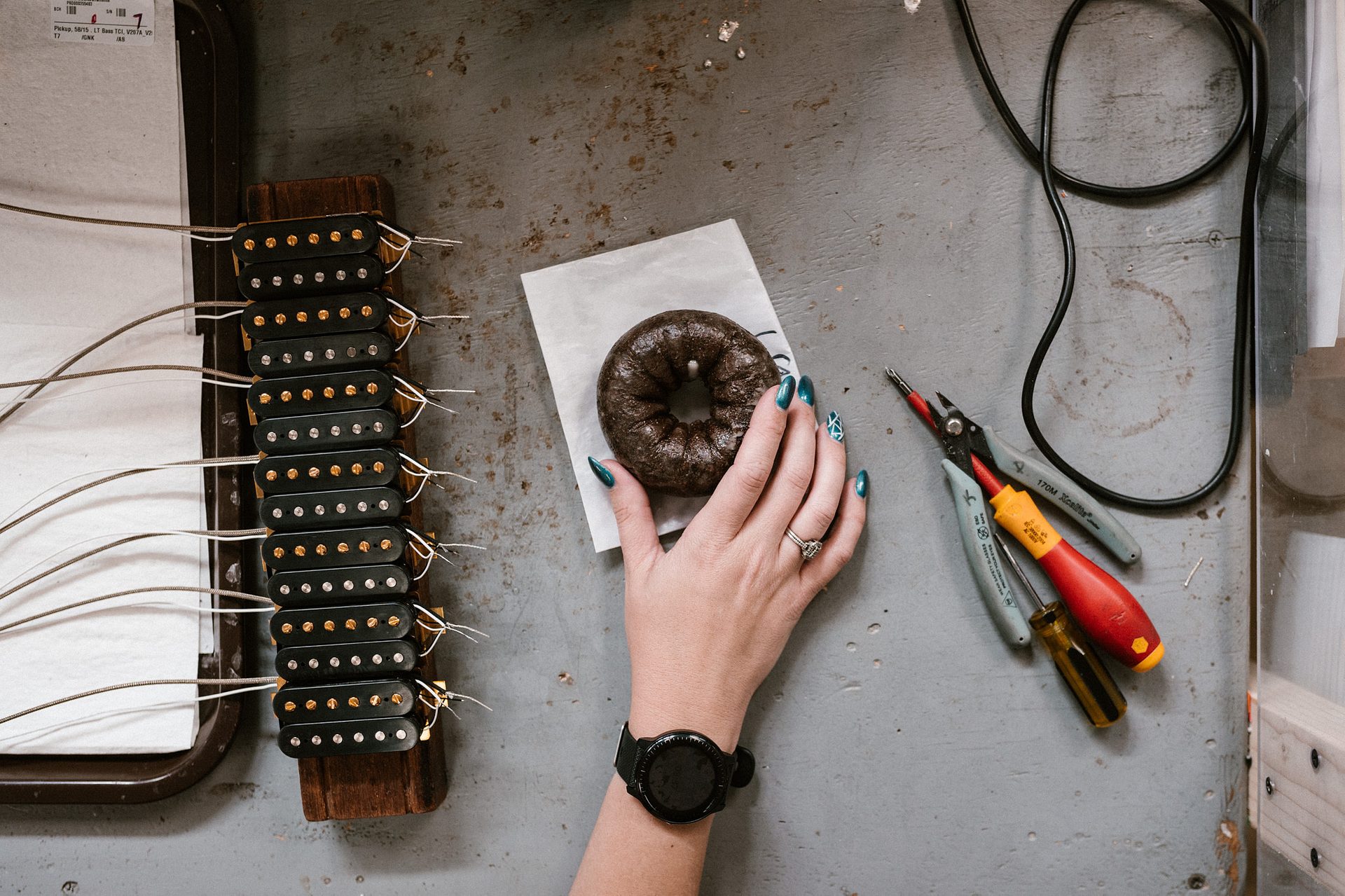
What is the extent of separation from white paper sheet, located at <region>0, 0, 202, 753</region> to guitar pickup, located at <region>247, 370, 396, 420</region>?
18 centimetres

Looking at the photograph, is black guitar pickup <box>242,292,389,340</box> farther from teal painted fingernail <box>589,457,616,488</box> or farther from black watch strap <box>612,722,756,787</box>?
black watch strap <box>612,722,756,787</box>

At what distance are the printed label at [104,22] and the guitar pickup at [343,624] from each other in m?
0.83

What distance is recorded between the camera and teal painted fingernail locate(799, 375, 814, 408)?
903mm

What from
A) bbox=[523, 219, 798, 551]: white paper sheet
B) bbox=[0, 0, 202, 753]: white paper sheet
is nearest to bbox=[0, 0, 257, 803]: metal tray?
bbox=[0, 0, 202, 753]: white paper sheet

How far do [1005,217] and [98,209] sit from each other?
1283 millimetres

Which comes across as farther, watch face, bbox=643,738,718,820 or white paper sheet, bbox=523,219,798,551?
white paper sheet, bbox=523,219,798,551

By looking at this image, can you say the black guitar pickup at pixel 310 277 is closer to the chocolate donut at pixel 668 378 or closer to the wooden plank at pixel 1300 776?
the chocolate donut at pixel 668 378

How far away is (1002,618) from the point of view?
0.92 meters

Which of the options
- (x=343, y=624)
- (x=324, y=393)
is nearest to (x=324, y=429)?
(x=324, y=393)

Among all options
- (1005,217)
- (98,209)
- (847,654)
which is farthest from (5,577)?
(1005,217)

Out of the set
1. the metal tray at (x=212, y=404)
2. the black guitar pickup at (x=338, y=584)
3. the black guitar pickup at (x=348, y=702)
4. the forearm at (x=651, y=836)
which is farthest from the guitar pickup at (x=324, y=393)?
the forearm at (x=651, y=836)

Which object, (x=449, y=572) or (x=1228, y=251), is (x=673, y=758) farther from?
(x=1228, y=251)

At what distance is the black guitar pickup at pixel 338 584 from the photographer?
0.90 meters

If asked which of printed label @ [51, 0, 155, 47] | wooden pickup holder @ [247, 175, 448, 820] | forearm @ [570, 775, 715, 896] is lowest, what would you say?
forearm @ [570, 775, 715, 896]
